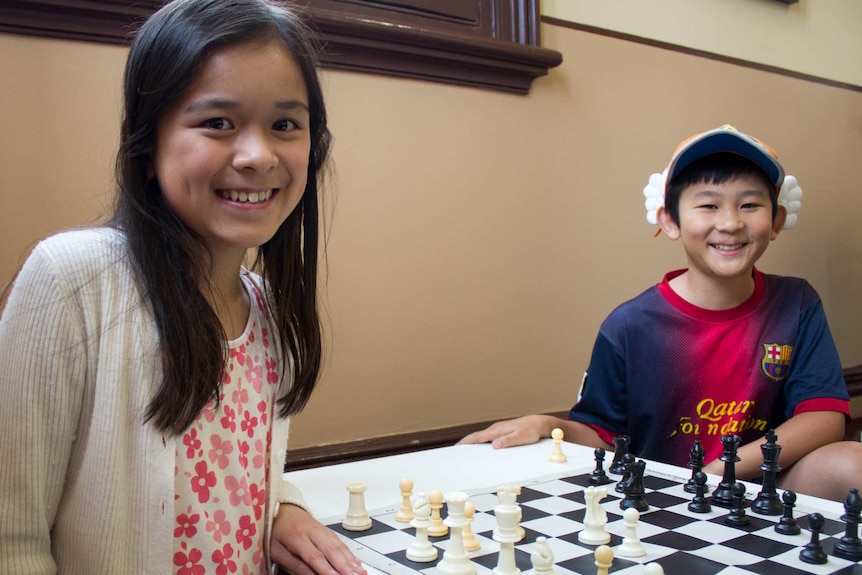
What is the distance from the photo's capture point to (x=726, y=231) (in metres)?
1.82

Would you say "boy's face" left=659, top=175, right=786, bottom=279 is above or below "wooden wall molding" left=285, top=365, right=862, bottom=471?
above

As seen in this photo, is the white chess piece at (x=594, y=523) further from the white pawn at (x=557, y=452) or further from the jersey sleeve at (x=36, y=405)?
the jersey sleeve at (x=36, y=405)

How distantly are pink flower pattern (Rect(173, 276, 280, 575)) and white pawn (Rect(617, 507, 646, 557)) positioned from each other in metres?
0.51

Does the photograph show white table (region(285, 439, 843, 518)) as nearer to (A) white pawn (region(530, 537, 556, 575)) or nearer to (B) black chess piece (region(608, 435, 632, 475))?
(B) black chess piece (region(608, 435, 632, 475))

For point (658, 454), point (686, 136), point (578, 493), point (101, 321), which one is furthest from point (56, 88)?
point (686, 136)

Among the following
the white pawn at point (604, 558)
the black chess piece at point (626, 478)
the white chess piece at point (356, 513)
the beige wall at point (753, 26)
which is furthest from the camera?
the beige wall at point (753, 26)

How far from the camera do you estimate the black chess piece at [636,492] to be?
117 centimetres

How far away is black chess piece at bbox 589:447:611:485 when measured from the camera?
1.32 m

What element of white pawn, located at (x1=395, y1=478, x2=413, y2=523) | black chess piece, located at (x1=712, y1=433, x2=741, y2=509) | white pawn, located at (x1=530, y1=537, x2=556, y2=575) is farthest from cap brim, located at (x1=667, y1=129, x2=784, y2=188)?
white pawn, located at (x1=530, y1=537, x2=556, y2=575)

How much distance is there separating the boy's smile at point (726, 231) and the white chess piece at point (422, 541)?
1083 mm

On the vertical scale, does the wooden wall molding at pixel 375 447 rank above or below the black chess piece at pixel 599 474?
below

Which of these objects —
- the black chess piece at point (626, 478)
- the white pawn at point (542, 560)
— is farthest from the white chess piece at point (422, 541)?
the black chess piece at point (626, 478)

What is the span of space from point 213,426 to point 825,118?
9.99 feet

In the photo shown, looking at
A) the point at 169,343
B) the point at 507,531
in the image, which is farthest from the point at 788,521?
the point at 169,343
